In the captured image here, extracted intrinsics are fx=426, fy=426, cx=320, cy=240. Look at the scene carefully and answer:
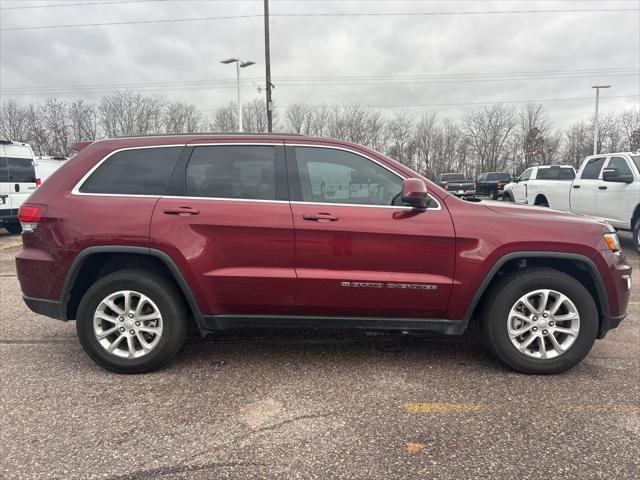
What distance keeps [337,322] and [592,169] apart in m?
8.67

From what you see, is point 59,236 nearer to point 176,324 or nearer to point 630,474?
point 176,324

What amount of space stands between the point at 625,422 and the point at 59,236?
4123 millimetres

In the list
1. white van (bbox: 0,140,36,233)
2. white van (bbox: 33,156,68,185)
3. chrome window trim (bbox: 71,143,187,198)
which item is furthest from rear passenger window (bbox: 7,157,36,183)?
chrome window trim (bbox: 71,143,187,198)

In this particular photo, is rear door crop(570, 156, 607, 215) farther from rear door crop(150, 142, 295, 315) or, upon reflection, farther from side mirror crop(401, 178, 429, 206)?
rear door crop(150, 142, 295, 315)

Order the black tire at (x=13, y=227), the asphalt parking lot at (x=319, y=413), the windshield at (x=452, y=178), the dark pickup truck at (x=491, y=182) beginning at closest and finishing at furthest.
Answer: the asphalt parking lot at (x=319, y=413)
the black tire at (x=13, y=227)
the windshield at (x=452, y=178)
the dark pickup truck at (x=491, y=182)

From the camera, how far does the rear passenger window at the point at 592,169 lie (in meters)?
9.13

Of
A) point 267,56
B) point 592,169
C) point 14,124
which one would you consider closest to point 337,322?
point 592,169

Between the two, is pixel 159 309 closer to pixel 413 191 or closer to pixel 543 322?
pixel 413 191

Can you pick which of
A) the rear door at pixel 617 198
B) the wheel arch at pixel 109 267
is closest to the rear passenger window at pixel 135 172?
the wheel arch at pixel 109 267

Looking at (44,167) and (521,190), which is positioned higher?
(44,167)

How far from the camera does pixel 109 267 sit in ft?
11.3

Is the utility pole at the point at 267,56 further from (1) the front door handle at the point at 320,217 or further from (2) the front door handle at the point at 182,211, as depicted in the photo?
(1) the front door handle at the point at 320,217

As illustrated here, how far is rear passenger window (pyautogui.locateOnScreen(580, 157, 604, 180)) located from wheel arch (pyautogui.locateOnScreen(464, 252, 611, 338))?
7000mm

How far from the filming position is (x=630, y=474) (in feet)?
7.25
